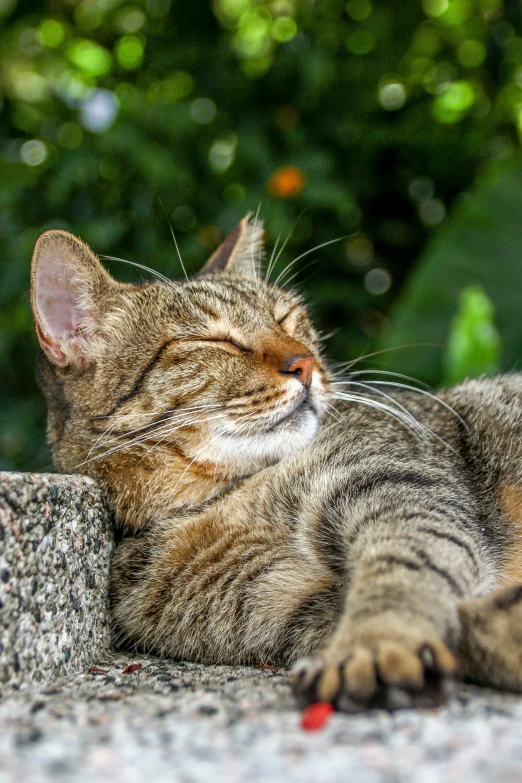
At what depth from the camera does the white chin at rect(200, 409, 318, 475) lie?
2.01m

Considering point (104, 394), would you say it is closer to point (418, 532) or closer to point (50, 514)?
point (50, 514)

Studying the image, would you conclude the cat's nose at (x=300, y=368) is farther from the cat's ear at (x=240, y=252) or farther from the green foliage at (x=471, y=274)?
the green foliage at (x=471, y=274)

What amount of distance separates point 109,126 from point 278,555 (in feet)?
8.16

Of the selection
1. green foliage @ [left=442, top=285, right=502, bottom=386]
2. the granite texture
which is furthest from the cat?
green foliage @ [left=442, top=285, right=502, bottom=386]

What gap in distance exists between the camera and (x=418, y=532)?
1.55 metres

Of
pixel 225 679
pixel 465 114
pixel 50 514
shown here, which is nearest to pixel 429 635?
pixel 225 679

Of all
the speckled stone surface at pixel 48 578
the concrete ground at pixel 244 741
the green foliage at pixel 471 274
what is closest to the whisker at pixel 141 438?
the speckled stone surface at pixel 48 578

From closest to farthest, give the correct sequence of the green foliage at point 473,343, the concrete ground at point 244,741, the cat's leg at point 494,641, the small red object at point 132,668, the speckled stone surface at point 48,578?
1. the concrete ground at point 244,741
2. the cat's leg at point 494,641
3. the speckled stone surface at point 48,578
4. the small red object at point 132,668
5. the green foliage at point 473,343

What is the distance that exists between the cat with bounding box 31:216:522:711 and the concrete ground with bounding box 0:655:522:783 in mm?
270

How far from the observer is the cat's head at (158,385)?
6.61 ft

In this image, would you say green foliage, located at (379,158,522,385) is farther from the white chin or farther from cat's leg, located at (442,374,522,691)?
the white chin

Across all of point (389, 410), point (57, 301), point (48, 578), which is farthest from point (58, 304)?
point (389, 410)

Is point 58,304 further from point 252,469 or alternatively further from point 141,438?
point 252,469

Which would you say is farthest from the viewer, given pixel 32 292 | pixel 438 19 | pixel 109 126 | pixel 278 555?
pixel 438 19
